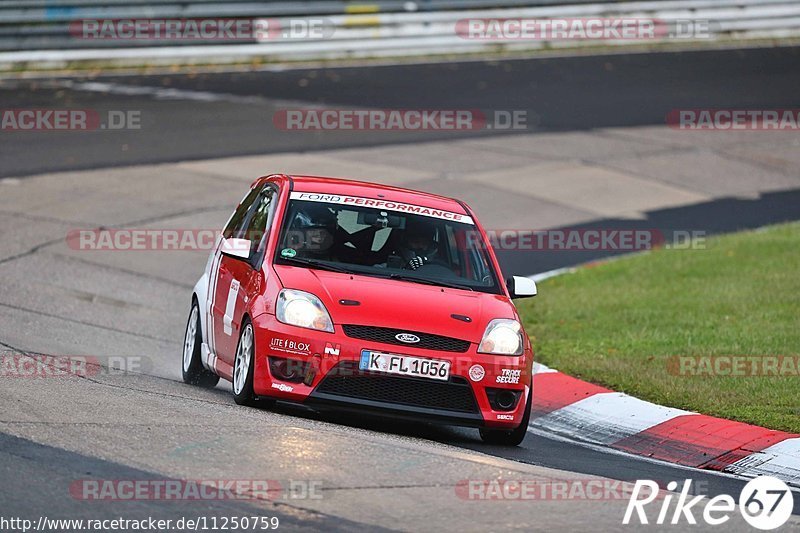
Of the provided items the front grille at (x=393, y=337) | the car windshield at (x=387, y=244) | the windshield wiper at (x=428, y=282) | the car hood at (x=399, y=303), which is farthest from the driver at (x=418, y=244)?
the front grille at (x=393, y=337)

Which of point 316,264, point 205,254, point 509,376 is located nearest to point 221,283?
point 316,264

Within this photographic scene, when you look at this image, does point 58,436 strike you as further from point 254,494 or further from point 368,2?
point 368,2

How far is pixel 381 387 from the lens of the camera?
795cm

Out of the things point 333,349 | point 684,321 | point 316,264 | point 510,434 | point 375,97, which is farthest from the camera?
point 375,97

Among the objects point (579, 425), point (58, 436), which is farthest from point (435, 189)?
point (58, 436)

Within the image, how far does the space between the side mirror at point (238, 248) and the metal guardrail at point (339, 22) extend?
17.3 meters

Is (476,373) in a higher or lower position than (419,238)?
lower

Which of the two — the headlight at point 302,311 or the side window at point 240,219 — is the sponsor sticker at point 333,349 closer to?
the headlight at point 302,311

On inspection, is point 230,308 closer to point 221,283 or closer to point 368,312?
point 221,283

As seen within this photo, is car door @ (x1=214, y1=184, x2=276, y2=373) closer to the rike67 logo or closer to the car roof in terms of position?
the car roof

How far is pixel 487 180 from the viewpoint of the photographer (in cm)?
1961

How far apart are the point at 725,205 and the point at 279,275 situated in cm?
1221

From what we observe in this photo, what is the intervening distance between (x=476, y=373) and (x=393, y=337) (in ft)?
1.84

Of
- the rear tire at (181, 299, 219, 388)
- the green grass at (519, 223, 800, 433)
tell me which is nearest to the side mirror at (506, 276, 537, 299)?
the green grass at (519, 223, 800, 433)
